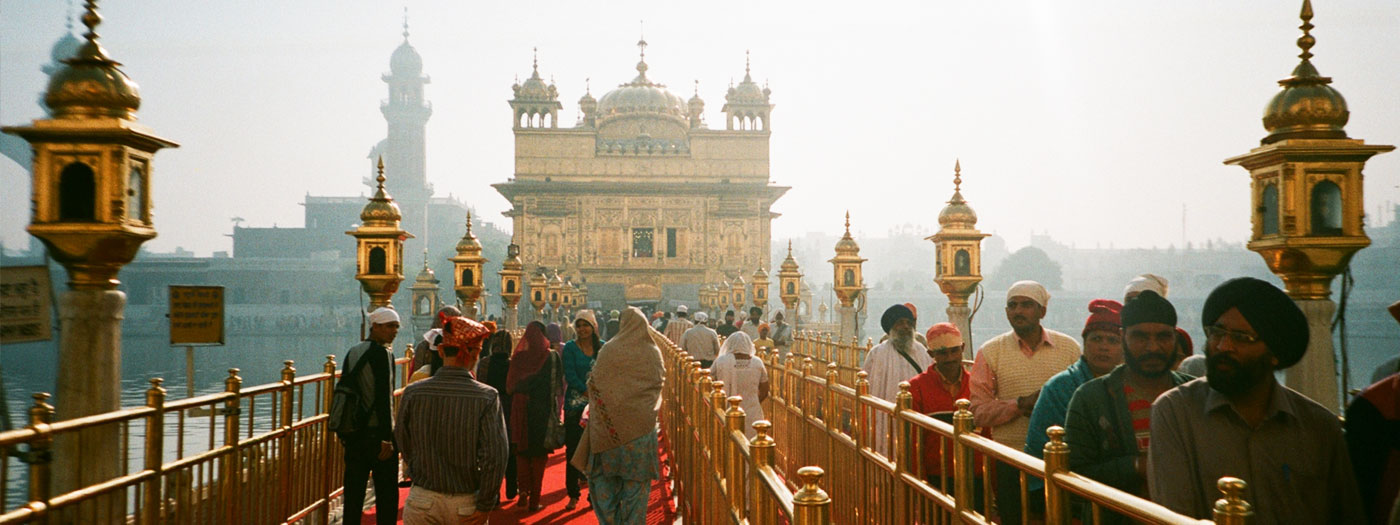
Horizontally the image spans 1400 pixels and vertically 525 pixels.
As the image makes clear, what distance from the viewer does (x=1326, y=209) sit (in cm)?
511

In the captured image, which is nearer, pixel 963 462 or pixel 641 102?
pixel 963 462

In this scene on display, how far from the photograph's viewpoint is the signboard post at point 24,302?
22.6 feet

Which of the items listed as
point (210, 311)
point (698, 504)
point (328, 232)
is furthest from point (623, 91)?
point (328, 232)

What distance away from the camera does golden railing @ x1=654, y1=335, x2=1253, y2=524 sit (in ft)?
7.72

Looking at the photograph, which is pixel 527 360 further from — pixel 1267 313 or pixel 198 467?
pixel 1267 313

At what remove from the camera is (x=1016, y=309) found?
5344 millimetres

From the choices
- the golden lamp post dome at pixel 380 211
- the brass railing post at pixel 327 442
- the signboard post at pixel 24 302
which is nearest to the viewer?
the brass railing post at pixel 327 442

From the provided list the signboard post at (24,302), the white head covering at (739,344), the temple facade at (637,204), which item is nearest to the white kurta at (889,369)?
the white head covering at (739,344)

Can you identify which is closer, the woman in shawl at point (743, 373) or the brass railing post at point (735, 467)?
the brass railing post at point (735, 467)

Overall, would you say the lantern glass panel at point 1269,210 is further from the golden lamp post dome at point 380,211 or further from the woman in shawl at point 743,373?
the golden lamp post dome at point 380,211

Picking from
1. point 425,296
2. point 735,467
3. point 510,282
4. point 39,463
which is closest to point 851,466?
point 735,467

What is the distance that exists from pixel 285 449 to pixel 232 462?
30.9 inches

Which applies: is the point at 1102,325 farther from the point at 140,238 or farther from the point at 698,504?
the point at 140,238

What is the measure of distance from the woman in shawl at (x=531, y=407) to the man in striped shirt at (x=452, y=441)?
10.1 feet
